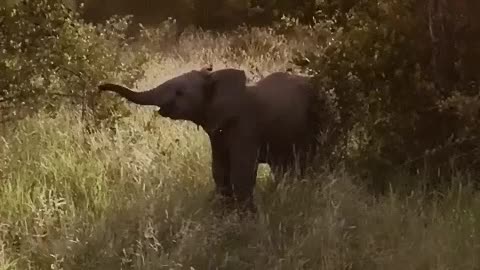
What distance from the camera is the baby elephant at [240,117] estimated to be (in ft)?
14.0

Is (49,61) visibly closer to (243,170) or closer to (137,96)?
(137,96)

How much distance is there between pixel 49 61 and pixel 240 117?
194 cm

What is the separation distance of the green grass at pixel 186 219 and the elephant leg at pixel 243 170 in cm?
13

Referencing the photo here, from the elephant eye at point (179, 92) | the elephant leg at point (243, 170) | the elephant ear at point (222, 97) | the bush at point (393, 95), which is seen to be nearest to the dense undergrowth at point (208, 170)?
the bush at point (393, 95)

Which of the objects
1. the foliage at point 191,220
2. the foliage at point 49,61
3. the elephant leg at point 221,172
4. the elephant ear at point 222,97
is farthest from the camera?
the foliage at point 49,61

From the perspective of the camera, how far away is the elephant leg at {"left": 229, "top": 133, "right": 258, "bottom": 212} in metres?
4.48

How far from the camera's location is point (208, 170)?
5.11 meters

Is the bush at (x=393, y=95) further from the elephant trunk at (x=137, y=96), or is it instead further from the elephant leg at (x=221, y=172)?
the elephant trunk at (x=137, y=96)

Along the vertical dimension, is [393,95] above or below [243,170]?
above

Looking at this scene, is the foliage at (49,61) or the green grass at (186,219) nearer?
the green grass at (186,219)

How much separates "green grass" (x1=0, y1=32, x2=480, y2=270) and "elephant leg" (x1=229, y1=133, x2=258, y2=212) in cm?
13

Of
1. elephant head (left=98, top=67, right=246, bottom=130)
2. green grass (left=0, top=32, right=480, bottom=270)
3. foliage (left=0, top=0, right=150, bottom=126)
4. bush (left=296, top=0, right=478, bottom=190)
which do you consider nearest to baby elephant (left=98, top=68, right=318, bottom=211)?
elephant head (left=98, top=67, right=246, bottom=130)

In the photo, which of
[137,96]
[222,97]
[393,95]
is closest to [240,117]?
[222,97]

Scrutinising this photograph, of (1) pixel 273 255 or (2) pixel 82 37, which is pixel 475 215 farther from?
(2) pixel 82 37
